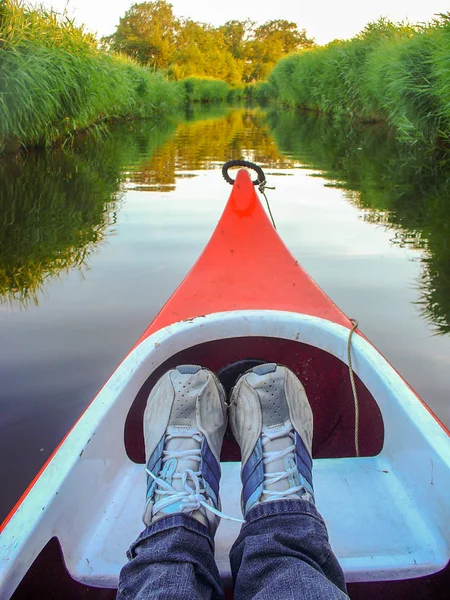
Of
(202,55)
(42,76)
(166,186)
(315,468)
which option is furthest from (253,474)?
(202,55)

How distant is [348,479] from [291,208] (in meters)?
3.26

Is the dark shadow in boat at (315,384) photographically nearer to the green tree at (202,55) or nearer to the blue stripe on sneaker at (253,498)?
the blue stripe on sneaker at (253,498)

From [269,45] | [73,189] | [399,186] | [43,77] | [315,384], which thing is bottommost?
[315,384]

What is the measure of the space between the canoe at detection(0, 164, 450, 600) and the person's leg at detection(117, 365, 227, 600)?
0.12 metres

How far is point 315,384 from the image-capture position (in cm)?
154

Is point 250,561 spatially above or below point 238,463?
above

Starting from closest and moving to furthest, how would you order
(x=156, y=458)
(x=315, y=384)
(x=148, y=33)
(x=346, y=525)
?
Result: (x=156, y=458) → (x=346, y=525) → (x=315, y=384) → (x=148, y=33)

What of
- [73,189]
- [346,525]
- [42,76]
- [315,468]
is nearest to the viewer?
[346,525]

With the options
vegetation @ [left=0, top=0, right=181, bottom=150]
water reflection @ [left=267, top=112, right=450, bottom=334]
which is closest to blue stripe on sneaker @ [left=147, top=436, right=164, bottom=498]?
water reflection @ [left=267, top=112, right=450, bottom=334]

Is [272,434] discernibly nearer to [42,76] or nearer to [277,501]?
[277,501]

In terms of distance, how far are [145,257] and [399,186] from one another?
117 inches

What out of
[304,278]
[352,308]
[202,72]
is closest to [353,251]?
[352,308]

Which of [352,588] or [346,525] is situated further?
[346,525]

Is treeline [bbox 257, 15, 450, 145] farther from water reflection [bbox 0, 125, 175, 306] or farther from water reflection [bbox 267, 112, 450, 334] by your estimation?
water reflection [bbox 0, 125, 175, 306]
